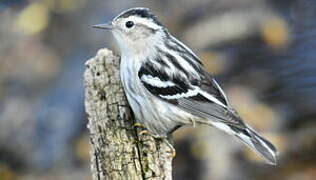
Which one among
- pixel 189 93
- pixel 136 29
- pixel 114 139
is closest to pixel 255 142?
pixel 189 93

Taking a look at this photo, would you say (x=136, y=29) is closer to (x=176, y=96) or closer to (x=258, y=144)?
(x=176, y=96)

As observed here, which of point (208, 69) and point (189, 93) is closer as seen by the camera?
point (189, 93)

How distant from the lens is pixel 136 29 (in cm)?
621

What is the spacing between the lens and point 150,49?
612 cm

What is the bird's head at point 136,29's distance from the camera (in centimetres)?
613

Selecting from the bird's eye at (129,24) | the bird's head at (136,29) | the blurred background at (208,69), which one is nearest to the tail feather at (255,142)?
the bird's head at (136,29)

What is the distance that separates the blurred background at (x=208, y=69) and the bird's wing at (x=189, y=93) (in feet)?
5.64

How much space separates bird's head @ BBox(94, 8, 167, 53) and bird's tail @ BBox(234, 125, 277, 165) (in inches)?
33.9

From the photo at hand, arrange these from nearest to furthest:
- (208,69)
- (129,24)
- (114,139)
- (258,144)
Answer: (114,139), (258,144), (129,24), (208,69)

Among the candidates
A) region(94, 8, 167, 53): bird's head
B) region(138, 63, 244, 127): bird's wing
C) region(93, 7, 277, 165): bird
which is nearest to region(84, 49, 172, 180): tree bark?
region(93, 7, 277, 165): bird

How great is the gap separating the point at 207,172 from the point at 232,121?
72.4 inches

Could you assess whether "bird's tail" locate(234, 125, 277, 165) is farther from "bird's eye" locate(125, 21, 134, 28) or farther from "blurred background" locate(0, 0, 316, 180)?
"blurred background" locate(0, 0, 316, 180)

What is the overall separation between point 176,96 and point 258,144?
1.93 ft

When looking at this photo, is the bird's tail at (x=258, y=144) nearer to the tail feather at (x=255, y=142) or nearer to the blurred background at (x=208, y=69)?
the tail feather at (x=255, y=142)
